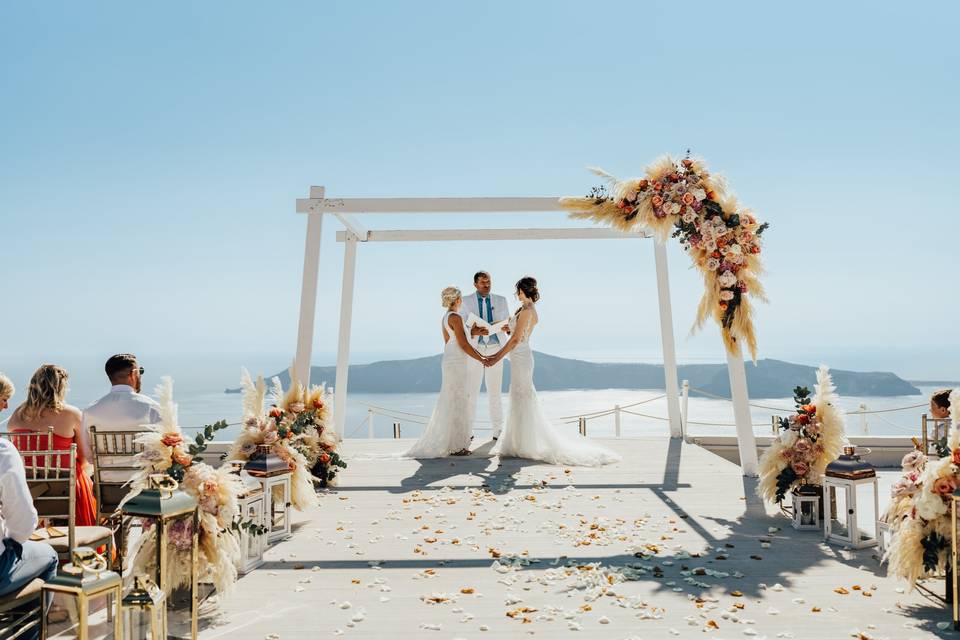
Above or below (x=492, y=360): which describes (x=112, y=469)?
below

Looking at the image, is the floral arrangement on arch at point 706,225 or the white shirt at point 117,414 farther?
the floral arrangement on arch at point 706,225

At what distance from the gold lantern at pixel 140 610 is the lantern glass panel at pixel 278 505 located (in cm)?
312

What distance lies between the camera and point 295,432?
726 cm

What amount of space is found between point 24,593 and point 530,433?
23.2 feet

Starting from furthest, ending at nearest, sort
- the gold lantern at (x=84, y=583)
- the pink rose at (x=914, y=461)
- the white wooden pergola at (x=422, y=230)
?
1. the white wooden pergola at (x=422, y=230)
2. the pink rose at (x=914, y=461)
3. the gold lantern at (x=84, y=583)

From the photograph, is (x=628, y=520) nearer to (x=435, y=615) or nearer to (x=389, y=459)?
(x=435, y=615)

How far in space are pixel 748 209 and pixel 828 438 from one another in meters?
2.68

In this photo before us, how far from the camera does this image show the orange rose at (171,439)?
14.1ft

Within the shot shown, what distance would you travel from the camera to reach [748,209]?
307 inches

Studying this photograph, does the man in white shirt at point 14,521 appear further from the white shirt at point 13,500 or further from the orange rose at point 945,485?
the orange rose at point 945,485

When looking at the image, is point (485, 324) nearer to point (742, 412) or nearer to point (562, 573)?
point (742, 412)

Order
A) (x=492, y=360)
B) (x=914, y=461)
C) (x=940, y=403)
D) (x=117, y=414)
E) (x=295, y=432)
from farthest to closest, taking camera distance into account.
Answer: (x=492, y=360) < (x=295, y=432) < (x=940, y=403) < (x=117, y=414) < (x=914, y=461)

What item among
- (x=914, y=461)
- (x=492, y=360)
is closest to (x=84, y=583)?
(x=914, y=461)

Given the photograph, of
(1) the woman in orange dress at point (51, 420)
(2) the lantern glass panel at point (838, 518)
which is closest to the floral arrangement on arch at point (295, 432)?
(1) the woman in orange dress at point (51, 420)
